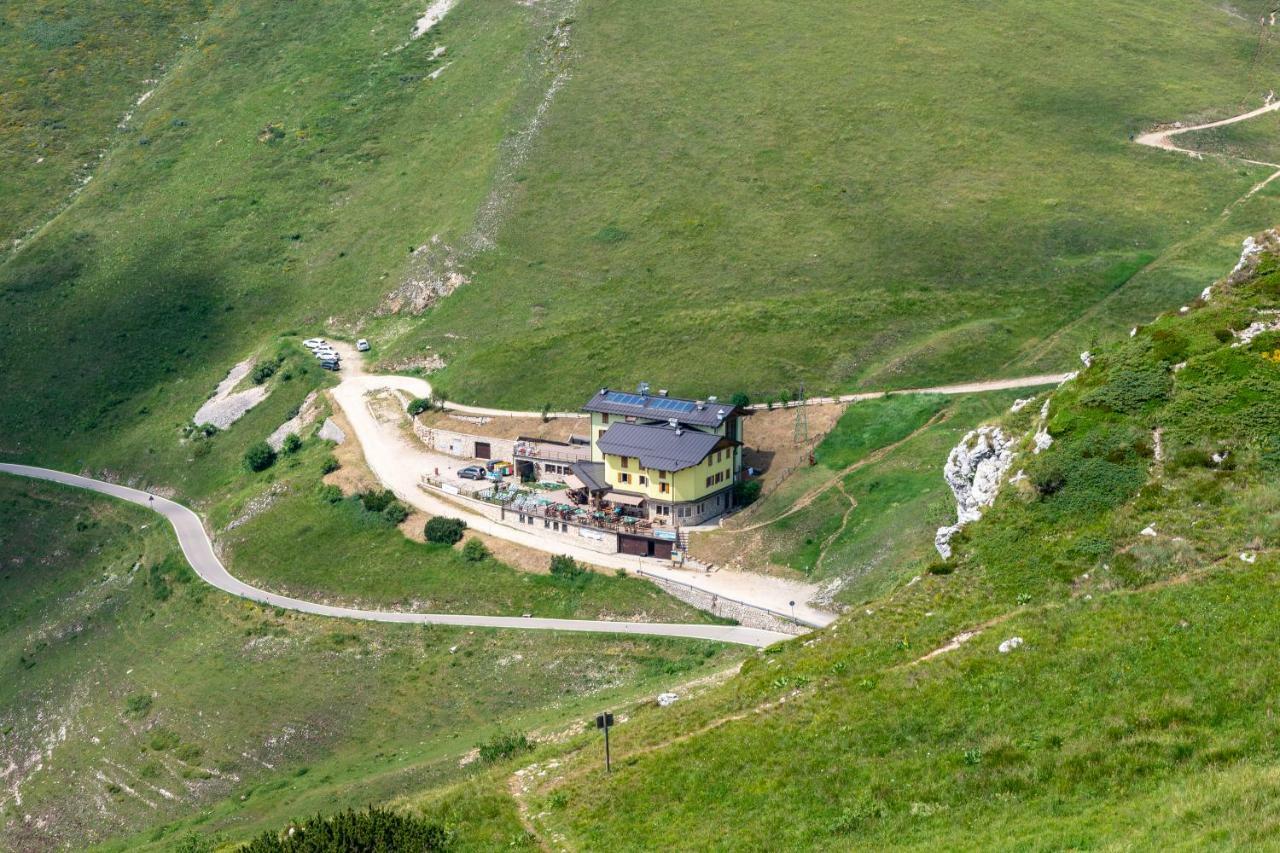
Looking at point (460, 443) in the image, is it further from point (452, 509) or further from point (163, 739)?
point (163, 739)

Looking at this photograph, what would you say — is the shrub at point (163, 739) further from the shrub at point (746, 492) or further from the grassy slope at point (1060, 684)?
the shrub at point (746, 492)

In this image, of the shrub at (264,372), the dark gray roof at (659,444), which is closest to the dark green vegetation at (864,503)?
the dark gray roof at (659,444)

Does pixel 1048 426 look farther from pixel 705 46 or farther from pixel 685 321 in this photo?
pixel 705 46

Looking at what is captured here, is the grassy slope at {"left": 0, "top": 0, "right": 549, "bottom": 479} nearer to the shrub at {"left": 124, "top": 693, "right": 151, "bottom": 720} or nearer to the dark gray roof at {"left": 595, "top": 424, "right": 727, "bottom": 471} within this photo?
the shrub at {"left": 124, "top": 693, "right": 151, "bottom": 720}

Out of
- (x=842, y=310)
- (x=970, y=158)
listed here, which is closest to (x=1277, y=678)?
(x=842, y=310)

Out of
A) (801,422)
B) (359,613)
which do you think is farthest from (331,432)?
(801,422)

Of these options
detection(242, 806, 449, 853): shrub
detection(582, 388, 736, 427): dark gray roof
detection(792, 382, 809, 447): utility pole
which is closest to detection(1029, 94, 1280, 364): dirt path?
detection(792, 382, 809, 447): utility pole
